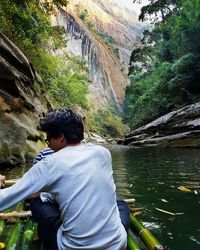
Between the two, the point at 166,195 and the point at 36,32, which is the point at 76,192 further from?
the point at 36,32

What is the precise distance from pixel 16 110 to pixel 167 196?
6906 millimetres

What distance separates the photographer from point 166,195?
5.91m

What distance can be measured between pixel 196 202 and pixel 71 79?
36532 millimetres

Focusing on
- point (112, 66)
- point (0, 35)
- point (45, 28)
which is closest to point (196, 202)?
point (0, 35)

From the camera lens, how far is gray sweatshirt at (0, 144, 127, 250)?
2.26 m

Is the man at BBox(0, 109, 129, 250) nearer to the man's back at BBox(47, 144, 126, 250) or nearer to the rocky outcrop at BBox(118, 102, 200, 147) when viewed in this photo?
the man's back at BBox(47, 144, 126, 250)

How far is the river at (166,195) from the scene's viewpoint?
390 centimetres

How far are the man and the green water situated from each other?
1.47 m

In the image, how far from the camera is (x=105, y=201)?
7.86ft

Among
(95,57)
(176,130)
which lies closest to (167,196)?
(176,130)

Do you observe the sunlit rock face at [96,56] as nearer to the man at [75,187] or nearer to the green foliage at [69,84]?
the green foliage at [69,84]

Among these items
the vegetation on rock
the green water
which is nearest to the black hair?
the green water

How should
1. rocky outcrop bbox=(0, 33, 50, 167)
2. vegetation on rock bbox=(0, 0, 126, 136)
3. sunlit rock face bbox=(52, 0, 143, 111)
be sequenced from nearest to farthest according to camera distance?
rocky outcrop bbox=(0, 33, 50, 167) → vegetation on rock bbox=(0, 0, 126, 136) → sunlit rock face bbox=(52, 0, 143, 111)

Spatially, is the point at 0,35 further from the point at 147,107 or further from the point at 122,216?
the point at 147,107
